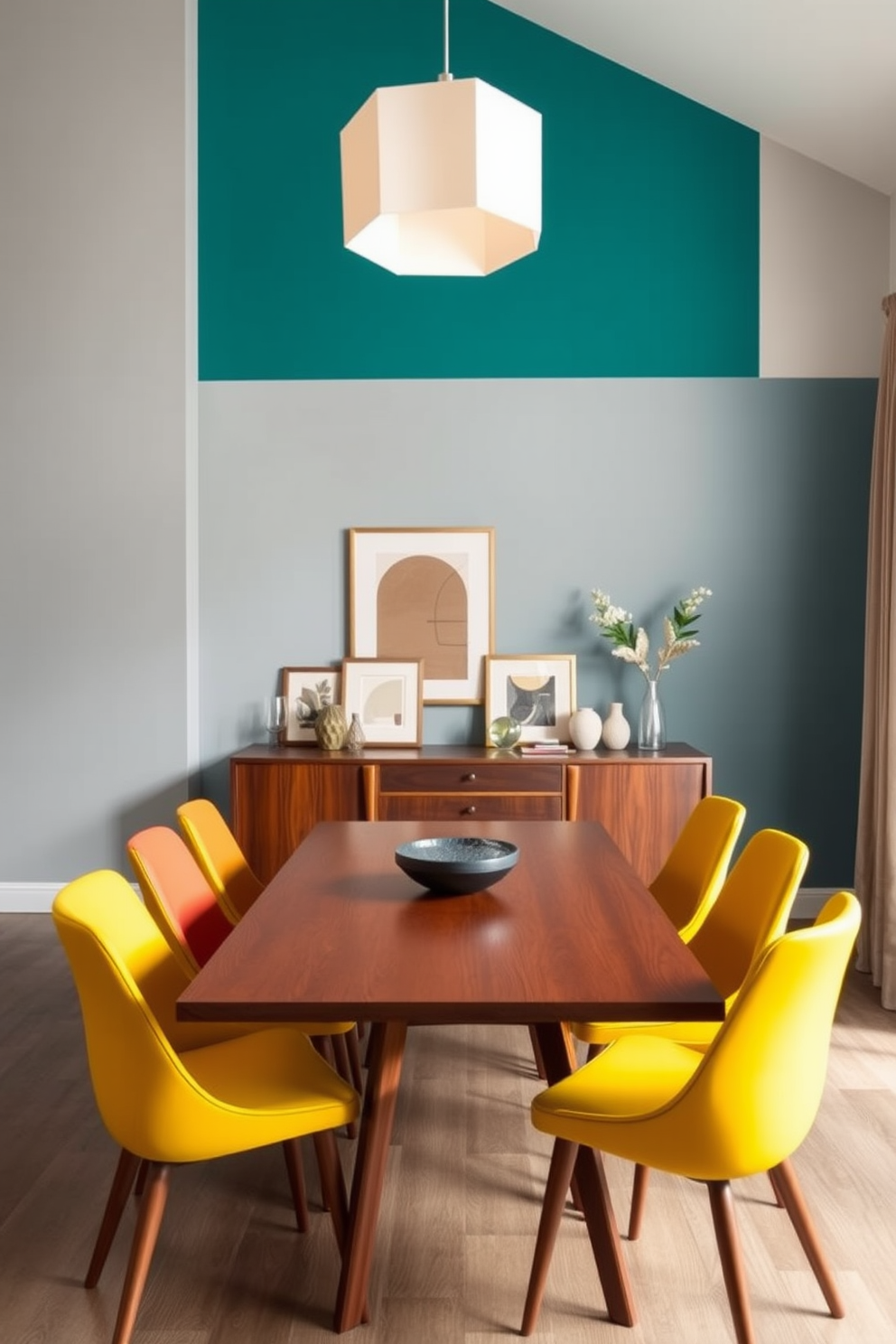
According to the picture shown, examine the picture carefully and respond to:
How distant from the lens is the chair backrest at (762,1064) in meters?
1.76

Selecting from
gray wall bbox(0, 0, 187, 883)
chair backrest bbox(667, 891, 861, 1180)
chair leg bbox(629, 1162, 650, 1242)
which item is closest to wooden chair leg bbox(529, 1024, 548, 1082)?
chair leg bbox(629, 1162, 650, 1242)

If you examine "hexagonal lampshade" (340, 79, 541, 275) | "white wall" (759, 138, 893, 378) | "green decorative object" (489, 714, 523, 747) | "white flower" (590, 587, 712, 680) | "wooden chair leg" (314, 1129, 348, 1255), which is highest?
"white wall" (759, 138, 893, 378)

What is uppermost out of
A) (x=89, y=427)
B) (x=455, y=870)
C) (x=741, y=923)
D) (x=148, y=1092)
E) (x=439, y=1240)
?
(x=89, y=427)

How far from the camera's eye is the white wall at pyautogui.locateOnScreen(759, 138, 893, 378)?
498 centimetres

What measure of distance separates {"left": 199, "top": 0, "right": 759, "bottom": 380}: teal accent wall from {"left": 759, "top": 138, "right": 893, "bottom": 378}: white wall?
0.25 feet

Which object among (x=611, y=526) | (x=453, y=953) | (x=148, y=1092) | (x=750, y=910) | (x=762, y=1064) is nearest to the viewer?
(x=762, y=1064)

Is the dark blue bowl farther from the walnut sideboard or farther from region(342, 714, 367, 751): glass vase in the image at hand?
region(342, 714, 367, 751): glass vase

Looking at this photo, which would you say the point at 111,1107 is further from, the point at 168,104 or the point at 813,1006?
the point at 168,104

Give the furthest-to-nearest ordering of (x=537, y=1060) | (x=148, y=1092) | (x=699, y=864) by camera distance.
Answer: (x=537, y=1060), (x=699, y=864), (x=148, y=1092)

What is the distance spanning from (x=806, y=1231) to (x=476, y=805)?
256cm

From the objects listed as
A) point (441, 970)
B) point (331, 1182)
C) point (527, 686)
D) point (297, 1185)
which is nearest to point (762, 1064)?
point (441, 970)

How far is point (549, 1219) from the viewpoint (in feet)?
6.79

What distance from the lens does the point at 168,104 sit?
5016 millimetres

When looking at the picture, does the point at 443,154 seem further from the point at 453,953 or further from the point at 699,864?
the point at 699,864
